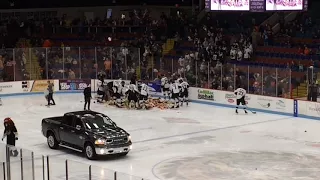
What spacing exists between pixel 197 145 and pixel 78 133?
4.66 metres

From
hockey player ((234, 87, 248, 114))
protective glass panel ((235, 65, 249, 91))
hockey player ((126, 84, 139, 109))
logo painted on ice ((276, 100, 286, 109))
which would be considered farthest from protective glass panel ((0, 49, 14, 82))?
logo painted on ice ((276, 100, 286, 109))

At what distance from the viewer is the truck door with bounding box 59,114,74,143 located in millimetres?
20056

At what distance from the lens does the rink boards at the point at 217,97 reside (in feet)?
93.5

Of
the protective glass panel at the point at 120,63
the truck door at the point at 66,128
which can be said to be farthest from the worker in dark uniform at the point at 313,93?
the protective glass panel at the point at 120,63

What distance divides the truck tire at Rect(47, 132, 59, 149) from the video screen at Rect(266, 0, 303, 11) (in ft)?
52.8

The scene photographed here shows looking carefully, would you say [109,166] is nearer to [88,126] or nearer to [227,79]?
Answer: [88,126]

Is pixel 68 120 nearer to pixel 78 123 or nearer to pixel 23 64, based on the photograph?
pixel 78 123

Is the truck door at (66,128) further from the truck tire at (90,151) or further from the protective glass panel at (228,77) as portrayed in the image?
A: the protective glass panel at (228,77)

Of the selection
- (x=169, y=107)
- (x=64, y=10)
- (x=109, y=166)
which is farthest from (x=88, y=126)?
(x=64, y=10)

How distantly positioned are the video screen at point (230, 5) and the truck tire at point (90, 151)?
17370mm

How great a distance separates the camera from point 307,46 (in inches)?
1383

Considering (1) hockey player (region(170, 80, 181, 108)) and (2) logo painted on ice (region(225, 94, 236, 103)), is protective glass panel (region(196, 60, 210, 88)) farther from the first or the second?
(1) hockey player (region(170, 80, 181, 108))

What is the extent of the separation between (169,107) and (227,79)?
11.6ft

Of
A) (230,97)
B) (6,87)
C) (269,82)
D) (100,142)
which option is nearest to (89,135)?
(100,142)
